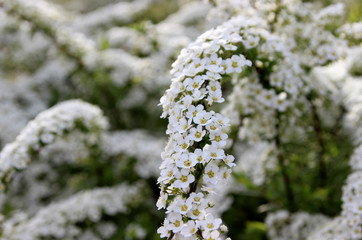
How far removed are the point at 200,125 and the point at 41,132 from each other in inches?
61.9

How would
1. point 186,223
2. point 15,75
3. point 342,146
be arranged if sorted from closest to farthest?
1. point 186,223
2. point 342,146
3. point 15,75

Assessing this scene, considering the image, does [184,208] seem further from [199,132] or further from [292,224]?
[292,224]

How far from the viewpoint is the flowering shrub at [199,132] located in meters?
1.78

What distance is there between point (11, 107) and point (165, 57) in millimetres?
2127

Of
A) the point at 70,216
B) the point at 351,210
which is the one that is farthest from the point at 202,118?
the point at 70,216

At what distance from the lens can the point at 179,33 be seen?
18.5 feet

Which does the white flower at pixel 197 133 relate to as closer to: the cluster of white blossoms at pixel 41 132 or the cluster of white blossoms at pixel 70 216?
the cluster of white blossoms at pixel 41 132

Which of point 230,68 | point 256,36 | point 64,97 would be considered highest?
point 64,97

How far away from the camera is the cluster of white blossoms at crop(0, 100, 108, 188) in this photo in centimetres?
256

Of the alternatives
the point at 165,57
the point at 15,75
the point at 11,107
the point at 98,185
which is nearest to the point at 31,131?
the point at 98,185

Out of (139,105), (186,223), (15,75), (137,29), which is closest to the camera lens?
(186,223)

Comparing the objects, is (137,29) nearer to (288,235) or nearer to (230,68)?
(230,68)

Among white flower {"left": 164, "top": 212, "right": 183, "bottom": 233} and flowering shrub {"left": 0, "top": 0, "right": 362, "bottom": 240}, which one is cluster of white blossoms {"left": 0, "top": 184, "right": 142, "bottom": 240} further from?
white flower {"left": 164, "top": 212, "right": 183, "bottom": 233}

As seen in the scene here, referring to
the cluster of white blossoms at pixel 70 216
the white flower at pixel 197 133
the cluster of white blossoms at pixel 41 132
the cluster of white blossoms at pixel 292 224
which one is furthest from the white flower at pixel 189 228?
the cluster of white blossoms at pixel 70 216
